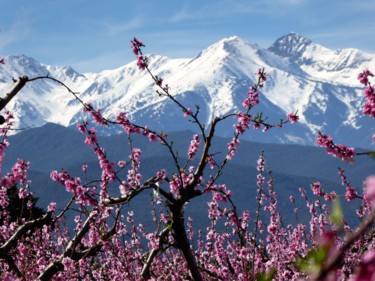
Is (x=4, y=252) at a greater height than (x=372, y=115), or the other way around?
(x=372, y=115)

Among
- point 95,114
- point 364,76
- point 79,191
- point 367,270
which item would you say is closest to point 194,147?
point 95,114

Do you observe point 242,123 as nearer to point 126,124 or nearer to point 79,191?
point 126,124

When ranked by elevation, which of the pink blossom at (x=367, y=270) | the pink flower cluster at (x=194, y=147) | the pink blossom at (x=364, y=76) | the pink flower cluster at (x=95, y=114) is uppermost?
the pink blossom at (x=364, y=76)

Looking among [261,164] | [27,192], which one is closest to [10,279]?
[27,192]

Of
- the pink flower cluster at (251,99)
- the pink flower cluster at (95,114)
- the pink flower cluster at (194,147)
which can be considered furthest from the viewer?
the pink flower cluster at (251,99)

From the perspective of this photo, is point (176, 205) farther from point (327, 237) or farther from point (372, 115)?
point (327, 237)

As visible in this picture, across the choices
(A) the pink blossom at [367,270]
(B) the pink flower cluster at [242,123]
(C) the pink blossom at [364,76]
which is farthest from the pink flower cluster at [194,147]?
(A) the pink blossom at [367,270]

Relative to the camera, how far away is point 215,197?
6.89 metres

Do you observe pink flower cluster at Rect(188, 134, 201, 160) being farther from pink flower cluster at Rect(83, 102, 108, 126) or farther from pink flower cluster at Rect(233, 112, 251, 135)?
pink flower cluster at Rect(83, 102, 108, 126)

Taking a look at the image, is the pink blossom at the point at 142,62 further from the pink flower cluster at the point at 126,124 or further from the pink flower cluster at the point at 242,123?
the pink flower cluster at the point at 242,123

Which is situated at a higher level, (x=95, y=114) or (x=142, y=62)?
(x=142, y=62)

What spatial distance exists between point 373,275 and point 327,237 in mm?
84

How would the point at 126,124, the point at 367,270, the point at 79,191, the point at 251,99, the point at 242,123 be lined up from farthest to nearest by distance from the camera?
the point at 251,99 < the point at 242,123 < the point at 126,124 < the point at 79,191 < the point at 367,270

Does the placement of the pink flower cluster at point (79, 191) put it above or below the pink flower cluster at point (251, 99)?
below
